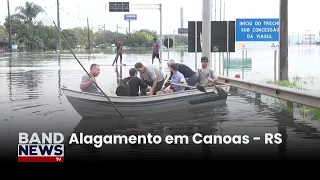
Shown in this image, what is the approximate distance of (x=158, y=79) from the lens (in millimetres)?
11406

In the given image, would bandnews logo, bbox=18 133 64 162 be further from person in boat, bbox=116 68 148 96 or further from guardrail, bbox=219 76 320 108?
guardrail, bbox=219 76 320 108

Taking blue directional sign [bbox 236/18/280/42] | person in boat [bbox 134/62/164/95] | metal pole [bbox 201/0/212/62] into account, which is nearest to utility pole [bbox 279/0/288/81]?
blue directional sign [bbox 236/18/280/42]

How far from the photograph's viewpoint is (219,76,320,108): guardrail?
9227 millimetres

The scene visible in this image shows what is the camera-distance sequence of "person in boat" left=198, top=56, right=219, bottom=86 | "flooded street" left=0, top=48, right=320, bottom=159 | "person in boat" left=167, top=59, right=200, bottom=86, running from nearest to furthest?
"flooded street" left=0, top=48, right=320, bottom=159
"person in boat" left=198, top=56, right=219, bottom=86
"person in boat" left=167, top=59, right=200, bottom=86

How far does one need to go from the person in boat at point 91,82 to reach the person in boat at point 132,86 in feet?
1.84

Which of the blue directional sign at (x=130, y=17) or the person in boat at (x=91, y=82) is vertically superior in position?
the blue directional sign at (x=130, y=17)

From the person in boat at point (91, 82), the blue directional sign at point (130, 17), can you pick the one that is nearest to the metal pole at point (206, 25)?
the person in boat at point (91, 82)

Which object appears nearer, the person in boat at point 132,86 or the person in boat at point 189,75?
the person in boat at point 132,86

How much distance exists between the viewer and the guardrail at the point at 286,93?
30.3 feet

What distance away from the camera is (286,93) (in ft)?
34.5

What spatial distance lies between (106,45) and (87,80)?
56155 mm

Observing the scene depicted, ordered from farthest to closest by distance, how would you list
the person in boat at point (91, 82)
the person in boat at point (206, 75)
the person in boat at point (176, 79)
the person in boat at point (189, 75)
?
1. the person in boat at point (189, 75)
2. the person in boat at point (206, 75)
3. the person in boat at point (176, 79)
4. the person in boat at point (91, 82)

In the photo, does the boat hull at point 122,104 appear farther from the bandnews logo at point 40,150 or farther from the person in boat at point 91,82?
the bandnews logo at point 40,150

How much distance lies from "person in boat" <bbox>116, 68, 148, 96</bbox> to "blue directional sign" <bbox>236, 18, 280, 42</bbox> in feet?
23.6
